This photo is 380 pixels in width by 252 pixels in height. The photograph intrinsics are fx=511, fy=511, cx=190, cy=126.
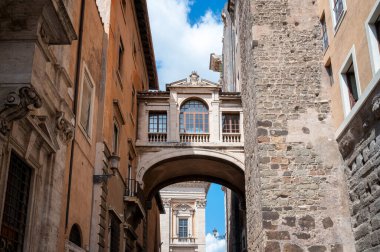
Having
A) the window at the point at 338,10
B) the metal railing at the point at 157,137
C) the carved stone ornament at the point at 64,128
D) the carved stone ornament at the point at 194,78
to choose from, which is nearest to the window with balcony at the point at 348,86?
the window at the point at 338,10

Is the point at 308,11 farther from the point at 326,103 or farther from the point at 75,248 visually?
the point at 75,248

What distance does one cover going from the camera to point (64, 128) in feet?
29.4

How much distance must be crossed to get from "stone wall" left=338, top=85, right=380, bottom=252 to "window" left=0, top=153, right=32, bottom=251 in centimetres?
630

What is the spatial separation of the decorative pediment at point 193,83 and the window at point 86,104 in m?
8.04

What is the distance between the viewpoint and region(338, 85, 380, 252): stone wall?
32.3 ft

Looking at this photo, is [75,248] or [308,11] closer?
[75,248]

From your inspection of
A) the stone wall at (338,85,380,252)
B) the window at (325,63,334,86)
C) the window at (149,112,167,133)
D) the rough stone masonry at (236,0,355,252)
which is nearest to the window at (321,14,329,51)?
the rough stone masonry at (236,0,355,252)

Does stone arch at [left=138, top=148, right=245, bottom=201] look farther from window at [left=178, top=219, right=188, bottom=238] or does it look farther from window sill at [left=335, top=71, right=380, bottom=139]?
window at [left=178, top=219, right=188, bottom=238]

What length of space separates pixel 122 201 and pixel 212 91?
643 centimetres

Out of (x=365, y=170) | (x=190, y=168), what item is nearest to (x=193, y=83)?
(x=190, y=168)

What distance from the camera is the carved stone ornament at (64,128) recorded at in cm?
859

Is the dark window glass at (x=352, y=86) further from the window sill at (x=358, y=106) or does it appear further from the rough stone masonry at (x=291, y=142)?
the rough stone masonry at (x=291, y=142)

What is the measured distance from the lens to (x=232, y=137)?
63.8ft

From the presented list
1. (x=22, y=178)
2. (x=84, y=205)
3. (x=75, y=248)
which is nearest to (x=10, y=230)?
(x=22, y=178)
